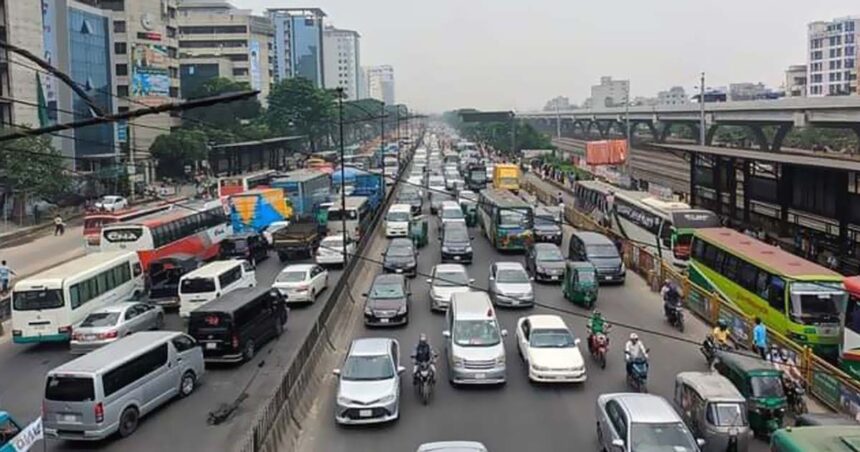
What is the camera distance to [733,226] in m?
32.7

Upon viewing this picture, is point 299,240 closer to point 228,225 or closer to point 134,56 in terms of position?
point 228,225

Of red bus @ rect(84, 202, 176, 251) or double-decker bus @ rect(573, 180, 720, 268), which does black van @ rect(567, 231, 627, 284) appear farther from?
red bus @ rect(84, 202, 176, 251)

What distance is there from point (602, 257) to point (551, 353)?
464 inches

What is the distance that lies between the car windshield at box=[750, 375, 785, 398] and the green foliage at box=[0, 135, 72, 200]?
40.1m

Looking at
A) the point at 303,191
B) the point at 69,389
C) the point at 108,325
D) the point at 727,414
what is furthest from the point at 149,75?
the point at 727,414

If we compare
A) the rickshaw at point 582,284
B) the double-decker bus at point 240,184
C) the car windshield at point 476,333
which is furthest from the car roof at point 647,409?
the double-decker bus at point 240,184

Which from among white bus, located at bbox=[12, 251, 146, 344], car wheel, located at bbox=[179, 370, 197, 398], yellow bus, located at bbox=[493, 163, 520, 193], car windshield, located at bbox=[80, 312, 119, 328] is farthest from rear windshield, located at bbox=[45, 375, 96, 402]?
yellow bus, located at bbox=[493, 163, 520, 193]

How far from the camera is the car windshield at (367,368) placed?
1540 centimetres

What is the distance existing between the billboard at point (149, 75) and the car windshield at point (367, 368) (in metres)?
64.9

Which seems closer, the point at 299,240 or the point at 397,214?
the point at 299,240

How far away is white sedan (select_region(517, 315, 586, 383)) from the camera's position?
55.4 feet

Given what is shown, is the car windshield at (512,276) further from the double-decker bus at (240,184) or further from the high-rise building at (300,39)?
the high-rise building at (300,39)

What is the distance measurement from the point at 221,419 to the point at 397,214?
25.4 meters

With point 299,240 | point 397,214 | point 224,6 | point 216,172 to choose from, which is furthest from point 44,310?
point 224,6
